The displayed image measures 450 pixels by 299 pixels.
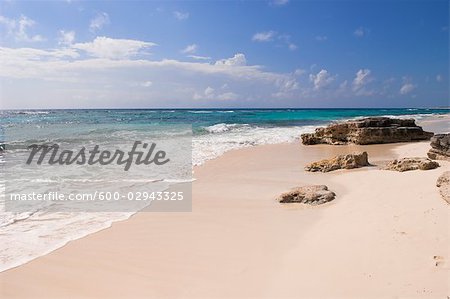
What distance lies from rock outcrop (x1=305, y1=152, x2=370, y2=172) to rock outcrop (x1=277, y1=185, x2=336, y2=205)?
2.87 meters

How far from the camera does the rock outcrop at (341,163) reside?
9547 mm

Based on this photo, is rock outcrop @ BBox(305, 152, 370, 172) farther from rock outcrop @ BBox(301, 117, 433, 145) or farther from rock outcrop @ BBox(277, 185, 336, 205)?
rock outcrop @ BBox(301, 117, 433, 145)

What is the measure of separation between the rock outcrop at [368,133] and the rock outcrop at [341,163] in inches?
285

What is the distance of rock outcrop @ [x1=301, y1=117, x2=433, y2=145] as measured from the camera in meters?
16.7

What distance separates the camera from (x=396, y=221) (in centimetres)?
488

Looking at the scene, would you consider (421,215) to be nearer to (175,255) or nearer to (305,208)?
(305,208)

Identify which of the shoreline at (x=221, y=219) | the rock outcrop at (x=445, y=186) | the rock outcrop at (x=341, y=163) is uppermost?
the rock outcrop at (x=445, y=186)

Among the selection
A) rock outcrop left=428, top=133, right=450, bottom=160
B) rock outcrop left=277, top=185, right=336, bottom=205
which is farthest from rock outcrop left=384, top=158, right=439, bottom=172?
rock outcrop left=277, top=185, right=336, bottom=205

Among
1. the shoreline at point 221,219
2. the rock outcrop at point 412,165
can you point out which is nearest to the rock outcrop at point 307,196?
the shoreline at point 221,219

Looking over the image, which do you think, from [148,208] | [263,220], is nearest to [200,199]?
[148,208]

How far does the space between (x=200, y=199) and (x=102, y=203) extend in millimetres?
2003

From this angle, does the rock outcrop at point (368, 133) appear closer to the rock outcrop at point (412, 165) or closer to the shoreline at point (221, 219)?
the shoreline at point (221, 219)

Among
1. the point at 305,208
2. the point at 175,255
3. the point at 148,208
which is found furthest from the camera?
the point at 148,208

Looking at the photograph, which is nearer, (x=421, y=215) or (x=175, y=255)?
(x=175, y=255)
